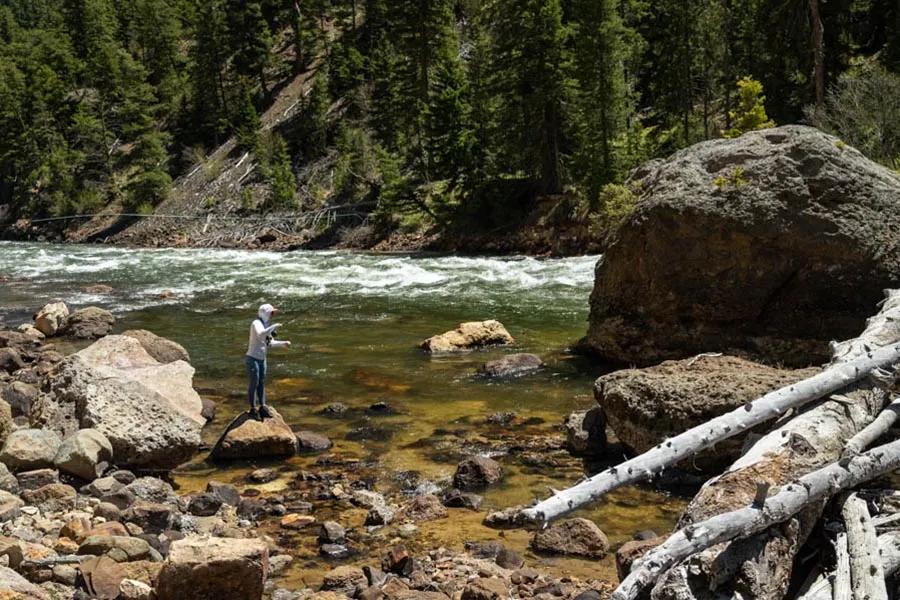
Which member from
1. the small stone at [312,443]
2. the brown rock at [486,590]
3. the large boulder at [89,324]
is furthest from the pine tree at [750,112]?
the brown rock at [486,590]

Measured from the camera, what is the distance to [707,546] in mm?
4281

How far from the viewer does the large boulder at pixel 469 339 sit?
16.8m

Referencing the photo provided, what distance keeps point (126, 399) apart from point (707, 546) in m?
8.07

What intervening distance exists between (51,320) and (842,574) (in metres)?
19.2

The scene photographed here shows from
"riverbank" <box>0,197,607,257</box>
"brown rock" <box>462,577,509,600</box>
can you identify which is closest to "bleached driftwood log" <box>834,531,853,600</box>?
"brown rock" <box>462,577,509,600</box>

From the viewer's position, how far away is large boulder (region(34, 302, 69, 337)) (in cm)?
1950

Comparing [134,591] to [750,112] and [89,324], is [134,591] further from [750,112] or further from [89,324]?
[750,112]

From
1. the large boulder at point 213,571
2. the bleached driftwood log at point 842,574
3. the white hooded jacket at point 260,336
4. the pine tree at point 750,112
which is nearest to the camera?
the bleached driftwood log at point 842,574

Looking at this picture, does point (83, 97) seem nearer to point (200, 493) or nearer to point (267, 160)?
point (267, 160)

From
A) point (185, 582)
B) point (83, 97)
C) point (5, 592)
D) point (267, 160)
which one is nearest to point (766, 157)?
point (185, 582)

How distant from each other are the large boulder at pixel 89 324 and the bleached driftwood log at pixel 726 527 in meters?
17.8

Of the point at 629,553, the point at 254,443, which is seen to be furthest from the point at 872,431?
the point at 254,443

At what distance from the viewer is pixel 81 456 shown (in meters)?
9.02

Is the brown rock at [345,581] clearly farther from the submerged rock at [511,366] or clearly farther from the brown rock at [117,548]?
the submerged rock at [511,366]
